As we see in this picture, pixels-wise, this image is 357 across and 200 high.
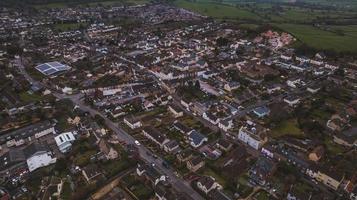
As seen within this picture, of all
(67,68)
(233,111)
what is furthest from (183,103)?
(67,68)

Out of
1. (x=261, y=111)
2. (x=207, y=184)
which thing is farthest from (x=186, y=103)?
(x=207, y=184)

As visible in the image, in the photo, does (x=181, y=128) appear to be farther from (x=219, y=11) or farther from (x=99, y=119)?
(x=219, y=11)

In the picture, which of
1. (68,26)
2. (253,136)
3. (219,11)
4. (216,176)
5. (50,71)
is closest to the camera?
(216,176)

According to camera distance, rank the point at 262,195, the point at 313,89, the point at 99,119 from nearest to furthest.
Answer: the point at 262,195 → the point at 99,119 → the point at 313,89

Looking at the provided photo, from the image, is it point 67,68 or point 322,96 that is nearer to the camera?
point 322,96

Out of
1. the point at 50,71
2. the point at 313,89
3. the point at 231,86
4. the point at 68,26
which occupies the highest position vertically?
the point at 50,71

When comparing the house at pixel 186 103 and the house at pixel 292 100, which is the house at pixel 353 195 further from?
the house at pixel 186 103

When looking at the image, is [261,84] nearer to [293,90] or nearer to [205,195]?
[293,90]
